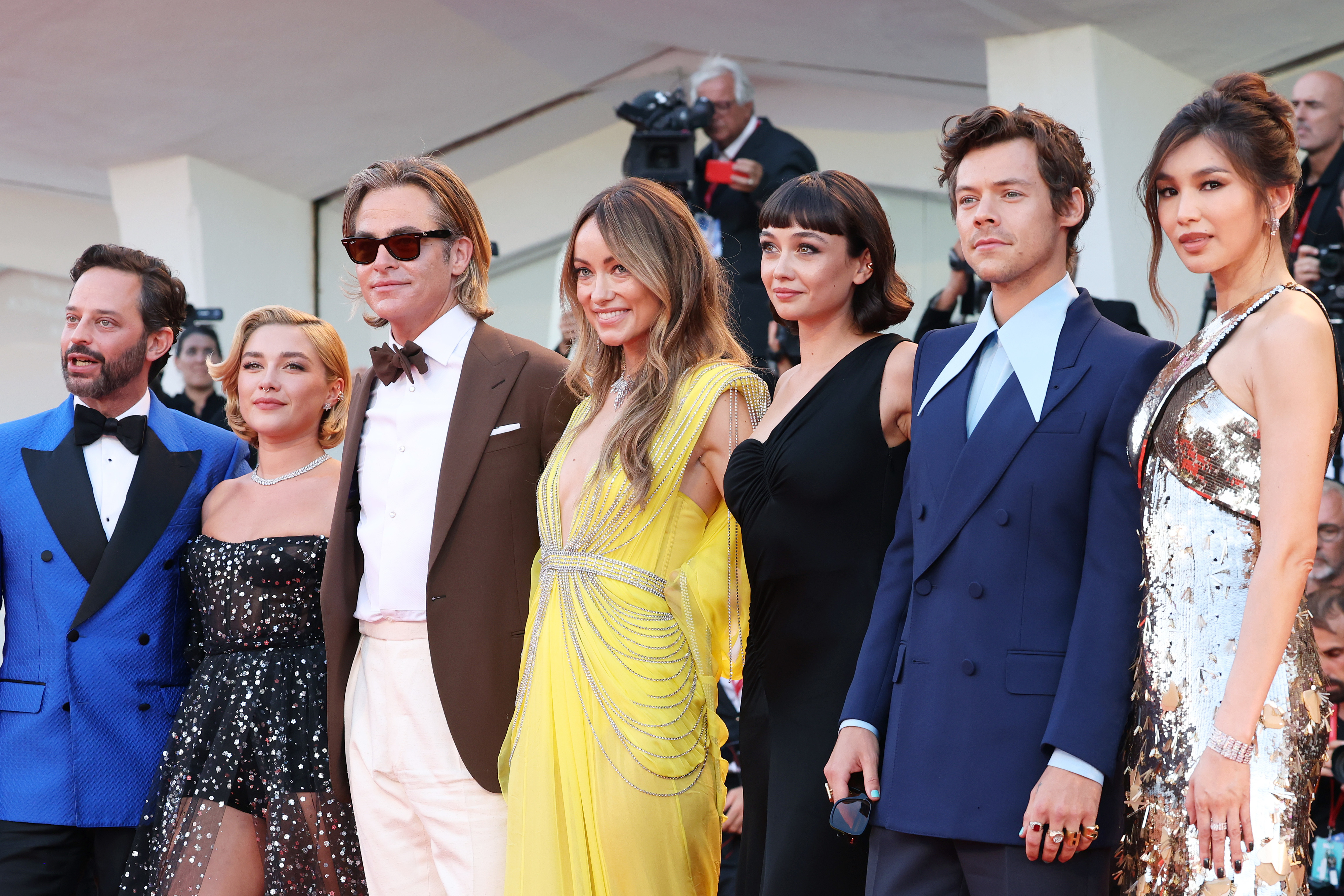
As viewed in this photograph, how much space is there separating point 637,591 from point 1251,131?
1.42 metres

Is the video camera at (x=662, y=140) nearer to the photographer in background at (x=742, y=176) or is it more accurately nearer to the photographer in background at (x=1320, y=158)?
the photographer in background at (x=742, y=176)

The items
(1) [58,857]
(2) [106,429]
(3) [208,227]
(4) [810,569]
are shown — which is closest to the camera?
(4) [810,569]

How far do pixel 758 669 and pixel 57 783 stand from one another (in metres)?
1.88

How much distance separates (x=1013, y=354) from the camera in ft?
7.32

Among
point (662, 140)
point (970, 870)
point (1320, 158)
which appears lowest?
point (970, 870)

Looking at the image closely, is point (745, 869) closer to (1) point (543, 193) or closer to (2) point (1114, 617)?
(2) point (1114, 617)

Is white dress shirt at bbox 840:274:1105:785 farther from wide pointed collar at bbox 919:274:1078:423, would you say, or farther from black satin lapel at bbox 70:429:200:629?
black satin lapel at bbox 70:429:200:629

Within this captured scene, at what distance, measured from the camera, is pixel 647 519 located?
8.92 ft

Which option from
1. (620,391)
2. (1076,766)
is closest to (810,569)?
(620,391)

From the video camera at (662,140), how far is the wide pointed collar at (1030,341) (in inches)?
137

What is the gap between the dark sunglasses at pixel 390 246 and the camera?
10.4 feet

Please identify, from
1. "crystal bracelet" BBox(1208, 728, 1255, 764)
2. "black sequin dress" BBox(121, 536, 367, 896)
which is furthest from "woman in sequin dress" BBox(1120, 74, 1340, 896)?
"black sequin dress" BBox(121, 536, 367, 896)

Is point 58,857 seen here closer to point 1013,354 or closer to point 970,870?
point 970,870

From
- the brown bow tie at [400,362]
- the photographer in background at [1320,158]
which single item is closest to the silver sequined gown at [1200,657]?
the brown bow tie at [400,362]
